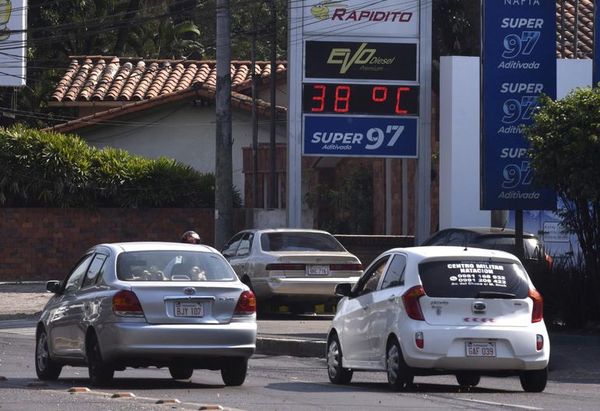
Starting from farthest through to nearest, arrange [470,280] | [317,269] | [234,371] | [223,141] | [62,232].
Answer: [62,232], [223,141], [317,269], [234,371], [470,280]

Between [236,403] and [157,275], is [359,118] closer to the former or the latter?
[157,275]

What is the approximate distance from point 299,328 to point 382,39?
7.88 m

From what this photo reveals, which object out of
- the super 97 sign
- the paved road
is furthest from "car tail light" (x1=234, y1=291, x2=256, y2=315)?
the super 97 sign

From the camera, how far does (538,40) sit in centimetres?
2122

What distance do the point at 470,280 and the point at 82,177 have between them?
22.2m

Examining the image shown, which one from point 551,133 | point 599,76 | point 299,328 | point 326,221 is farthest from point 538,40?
point 326,221

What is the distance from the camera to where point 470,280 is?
13.4 metres

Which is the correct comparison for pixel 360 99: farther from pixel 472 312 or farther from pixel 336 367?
pixel 472 312

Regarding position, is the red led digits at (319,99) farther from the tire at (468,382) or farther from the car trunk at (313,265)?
the tire at (468,382)

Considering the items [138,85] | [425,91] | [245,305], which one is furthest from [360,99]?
[138,85]

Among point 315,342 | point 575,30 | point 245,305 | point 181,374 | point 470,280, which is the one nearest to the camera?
point 470,280

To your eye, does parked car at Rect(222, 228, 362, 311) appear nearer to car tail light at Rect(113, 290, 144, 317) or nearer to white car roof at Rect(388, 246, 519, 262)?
white car roof at Rect(388, 246, 519, 262)

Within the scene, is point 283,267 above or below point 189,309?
below

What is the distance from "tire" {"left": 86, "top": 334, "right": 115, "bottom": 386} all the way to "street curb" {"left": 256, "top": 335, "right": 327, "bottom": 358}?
527 cm
